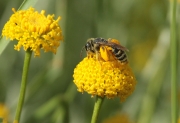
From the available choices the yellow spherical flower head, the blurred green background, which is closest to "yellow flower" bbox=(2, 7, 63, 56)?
the yellow spherical flower head

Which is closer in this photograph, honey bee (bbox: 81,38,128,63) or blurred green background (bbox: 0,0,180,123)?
honey bee (bbox: 81,38,128,63)

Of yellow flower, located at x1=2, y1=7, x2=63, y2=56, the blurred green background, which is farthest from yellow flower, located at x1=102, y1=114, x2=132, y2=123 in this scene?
yellow flower, located at x1=2, y1=7, x2=63, y2=56

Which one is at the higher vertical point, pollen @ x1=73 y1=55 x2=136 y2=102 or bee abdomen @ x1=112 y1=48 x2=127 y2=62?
bee abdomen @ x1=112 y1=48 x2=127 y2=62

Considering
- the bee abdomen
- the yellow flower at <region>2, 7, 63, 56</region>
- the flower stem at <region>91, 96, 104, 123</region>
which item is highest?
the yellow flower at <region>2, 7, 63, 56</region>

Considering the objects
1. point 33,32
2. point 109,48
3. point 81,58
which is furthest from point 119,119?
point 33,32

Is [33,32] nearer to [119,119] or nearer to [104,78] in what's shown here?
[104,78]

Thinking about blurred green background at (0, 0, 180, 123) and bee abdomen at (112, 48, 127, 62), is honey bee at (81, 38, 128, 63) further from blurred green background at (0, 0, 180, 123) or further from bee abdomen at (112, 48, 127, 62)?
blurred green background at (0, 0, 180, 123)

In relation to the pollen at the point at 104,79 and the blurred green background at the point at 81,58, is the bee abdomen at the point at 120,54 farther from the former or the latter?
the blurred green background at the point at 81,58

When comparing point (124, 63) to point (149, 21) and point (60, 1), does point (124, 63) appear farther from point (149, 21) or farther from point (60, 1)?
point (149, 21)
